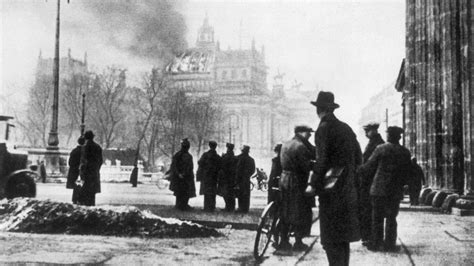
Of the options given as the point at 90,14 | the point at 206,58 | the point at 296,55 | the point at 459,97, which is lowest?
the point at 459,97

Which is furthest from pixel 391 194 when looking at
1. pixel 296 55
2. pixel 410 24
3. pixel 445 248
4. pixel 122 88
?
pixel 122 88

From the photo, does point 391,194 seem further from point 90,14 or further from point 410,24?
point 410,24

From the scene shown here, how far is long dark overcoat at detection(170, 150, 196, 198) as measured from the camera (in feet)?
43.8

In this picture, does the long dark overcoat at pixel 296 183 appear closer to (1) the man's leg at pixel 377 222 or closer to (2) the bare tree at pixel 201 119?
(1) the man's leg at pixel 377 222

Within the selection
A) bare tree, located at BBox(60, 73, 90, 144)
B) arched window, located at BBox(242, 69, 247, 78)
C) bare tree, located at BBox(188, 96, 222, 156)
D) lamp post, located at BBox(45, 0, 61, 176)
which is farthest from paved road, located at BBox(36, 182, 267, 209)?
arched window, located at BBox(242, 69, 247, 78)

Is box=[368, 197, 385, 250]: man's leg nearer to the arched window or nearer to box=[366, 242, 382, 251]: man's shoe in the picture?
box=[366, 242, 382, 251]: man's shoe

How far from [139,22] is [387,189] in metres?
14.2

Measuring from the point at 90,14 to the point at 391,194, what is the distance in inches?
416

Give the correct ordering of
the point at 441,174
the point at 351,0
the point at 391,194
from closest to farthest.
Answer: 1. the point at 391,194
2. the point at 351,0
3. the point at 441,174

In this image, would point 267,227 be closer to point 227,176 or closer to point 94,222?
point 94,222

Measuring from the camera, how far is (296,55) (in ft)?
50.8

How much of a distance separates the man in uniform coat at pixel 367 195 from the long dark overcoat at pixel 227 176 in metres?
4.98

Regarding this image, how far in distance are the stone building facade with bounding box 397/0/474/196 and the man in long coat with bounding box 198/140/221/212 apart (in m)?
5.55

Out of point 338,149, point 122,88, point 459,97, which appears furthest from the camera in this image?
point 122,88
